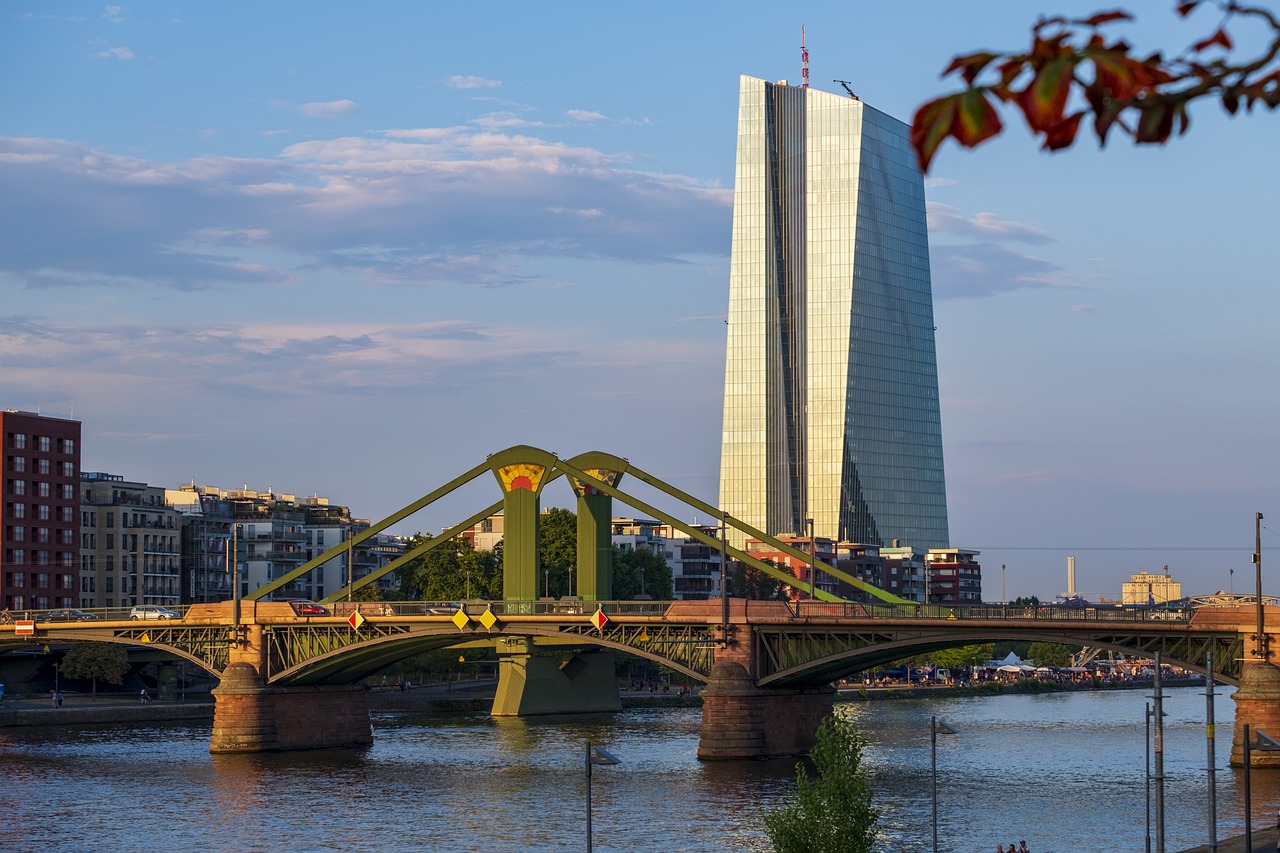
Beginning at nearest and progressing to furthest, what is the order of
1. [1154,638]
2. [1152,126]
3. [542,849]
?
[1152,126] < [542,849] < [1154,638]

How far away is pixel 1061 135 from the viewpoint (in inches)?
308

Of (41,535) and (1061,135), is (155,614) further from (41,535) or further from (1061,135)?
(1061,135)

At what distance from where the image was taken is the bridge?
338 feet

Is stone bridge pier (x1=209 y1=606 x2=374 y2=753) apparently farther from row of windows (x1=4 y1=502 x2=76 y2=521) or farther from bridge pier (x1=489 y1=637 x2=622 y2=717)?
row of windows (x1=4 y1=502 x2=76 y2=521)

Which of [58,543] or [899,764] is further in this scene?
[58,543]

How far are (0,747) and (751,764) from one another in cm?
5334

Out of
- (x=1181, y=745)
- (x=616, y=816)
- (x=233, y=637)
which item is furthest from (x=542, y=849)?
(x=1181, y=745)

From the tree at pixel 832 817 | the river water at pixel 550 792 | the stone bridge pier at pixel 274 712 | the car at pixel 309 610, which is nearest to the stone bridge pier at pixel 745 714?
the river water at pixel 550 792

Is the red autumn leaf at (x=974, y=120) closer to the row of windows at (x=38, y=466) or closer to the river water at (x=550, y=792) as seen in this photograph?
the river water at (x=550, y=792)

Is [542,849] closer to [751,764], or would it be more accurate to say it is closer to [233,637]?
[751,764]

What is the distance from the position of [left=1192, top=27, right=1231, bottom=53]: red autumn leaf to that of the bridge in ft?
308

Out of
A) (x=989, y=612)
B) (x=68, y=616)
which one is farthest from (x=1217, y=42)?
(x=68, y=616)

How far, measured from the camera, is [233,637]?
416 feet

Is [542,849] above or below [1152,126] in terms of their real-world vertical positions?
below
